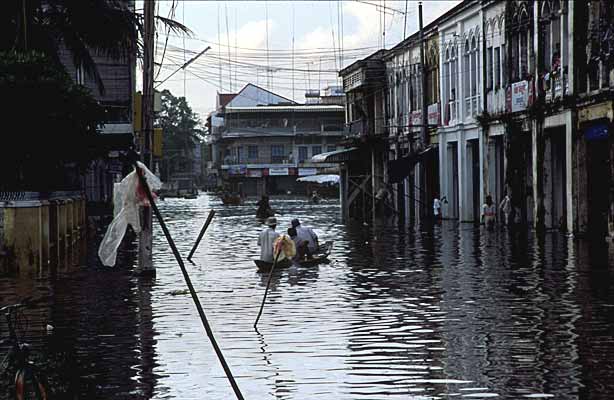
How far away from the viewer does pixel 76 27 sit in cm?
3186

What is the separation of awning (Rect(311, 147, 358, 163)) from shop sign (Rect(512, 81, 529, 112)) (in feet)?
64.3

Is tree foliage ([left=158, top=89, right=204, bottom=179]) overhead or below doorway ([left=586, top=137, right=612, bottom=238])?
overhead

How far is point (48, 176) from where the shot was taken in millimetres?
28500

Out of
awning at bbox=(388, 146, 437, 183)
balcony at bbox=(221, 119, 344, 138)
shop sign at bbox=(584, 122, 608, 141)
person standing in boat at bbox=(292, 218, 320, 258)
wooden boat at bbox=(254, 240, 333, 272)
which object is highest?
balcony at bbox=(221, 119, 344, 138)

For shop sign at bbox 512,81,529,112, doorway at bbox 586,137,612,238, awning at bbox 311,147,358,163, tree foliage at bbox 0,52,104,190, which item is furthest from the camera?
awning at bbox 311,147,358,163

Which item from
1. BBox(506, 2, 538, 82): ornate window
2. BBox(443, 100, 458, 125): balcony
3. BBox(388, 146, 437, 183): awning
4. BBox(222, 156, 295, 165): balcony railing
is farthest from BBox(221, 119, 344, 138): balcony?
BBox(506, 2, 538, 82): ornate window

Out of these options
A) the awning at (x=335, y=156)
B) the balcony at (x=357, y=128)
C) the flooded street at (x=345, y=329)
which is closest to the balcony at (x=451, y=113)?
the awning at (x=335, y=156)

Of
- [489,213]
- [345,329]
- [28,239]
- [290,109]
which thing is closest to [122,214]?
[345,329]

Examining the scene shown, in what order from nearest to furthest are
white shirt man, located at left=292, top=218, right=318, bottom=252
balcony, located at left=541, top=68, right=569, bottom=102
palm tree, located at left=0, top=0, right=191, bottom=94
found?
white shirt man, located at left=292, top=218, right=318, bottom=252 < palm tree, located at left=0, top=0, right=191, bottom=94 < balcony, located at left=541, top=68, right=569, bottom=102

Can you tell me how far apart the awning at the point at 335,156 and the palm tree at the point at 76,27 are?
1105 inches

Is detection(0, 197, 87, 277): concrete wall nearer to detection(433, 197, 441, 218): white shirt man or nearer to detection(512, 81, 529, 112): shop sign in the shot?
detection(512, 81, 529, 112): shop sign

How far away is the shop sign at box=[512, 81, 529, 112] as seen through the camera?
3972cm

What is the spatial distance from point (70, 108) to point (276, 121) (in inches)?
3456

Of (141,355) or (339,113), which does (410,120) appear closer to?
(141,355)
